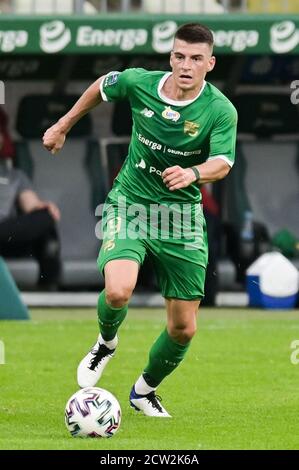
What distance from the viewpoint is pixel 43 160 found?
63.0ft

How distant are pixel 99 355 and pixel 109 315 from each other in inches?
16.8

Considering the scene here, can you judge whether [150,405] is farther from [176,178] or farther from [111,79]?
[111,79]

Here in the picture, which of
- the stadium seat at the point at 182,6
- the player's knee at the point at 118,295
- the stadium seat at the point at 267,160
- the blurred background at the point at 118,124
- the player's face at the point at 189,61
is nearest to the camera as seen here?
the player's knee at the point at 118,295

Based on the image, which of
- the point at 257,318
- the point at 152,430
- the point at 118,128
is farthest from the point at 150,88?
the point at 118,128

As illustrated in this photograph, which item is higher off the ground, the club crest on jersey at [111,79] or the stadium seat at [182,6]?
the club crest on jersey at [111,79]

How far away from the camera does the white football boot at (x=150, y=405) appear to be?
8977mm

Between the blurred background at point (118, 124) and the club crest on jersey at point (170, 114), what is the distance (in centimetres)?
776

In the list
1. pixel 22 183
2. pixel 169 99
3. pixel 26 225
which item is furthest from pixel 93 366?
pixel 22 183

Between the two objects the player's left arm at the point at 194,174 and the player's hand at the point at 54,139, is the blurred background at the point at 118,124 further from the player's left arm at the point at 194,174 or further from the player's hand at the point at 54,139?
the player's left arm at the point at 194,174

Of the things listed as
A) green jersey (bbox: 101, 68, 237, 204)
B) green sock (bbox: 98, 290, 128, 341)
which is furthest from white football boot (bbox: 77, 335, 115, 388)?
green jersey (bbox: 101, 68, 237, 204)

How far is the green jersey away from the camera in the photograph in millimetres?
8773

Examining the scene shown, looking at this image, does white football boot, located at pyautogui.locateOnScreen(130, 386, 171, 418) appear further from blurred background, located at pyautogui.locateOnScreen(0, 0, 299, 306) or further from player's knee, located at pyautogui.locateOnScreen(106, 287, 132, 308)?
blurred background, located at pyautogui.locateOnScreen(0, 0, 299, 306)

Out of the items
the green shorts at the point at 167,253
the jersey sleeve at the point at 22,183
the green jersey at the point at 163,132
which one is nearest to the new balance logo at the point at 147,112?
the green jersey at the point at 163,132

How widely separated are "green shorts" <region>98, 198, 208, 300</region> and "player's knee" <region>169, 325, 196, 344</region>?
17 centimetres
